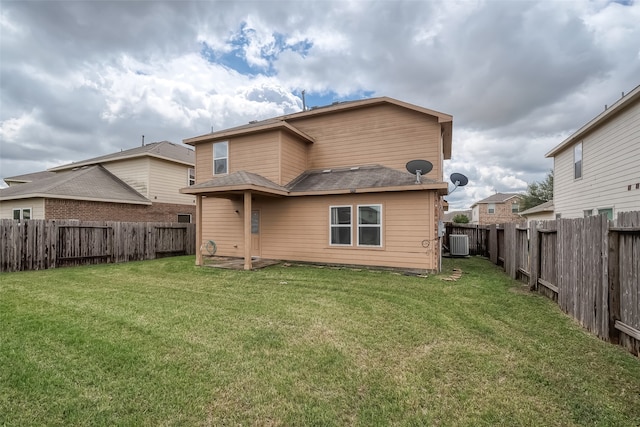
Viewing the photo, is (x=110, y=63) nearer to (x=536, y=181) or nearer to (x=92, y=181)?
(x=92, y=181)

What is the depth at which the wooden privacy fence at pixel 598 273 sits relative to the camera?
3559 mm

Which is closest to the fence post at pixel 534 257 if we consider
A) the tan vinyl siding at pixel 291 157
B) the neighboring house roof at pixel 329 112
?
the neighboring house roof at pixel 329 112

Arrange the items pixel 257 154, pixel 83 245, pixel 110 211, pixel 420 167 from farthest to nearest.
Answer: pixel 110 211 → pixel 257 154 → pixel 83 245 → pixel 420 167

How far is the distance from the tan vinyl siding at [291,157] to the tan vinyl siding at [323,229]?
1076mm

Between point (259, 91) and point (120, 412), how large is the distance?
21071 mm

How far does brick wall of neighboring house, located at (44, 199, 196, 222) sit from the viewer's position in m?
14.5

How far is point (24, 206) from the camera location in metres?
15.0

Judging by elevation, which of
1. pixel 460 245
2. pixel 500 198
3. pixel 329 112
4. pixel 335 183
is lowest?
pixel 460 245

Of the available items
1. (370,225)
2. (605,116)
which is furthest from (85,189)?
(605,116)

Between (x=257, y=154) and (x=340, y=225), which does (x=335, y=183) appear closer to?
(x=340, y=225)

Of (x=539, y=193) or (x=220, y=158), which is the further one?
(x=539, y=193)

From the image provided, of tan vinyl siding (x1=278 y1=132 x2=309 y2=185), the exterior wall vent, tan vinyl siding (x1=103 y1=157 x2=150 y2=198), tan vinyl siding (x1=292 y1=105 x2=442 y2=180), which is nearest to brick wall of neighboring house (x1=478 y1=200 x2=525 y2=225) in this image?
the exterior wall vent

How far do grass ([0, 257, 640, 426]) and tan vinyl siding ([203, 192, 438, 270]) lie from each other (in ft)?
10.3

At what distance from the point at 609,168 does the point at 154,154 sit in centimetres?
2099
